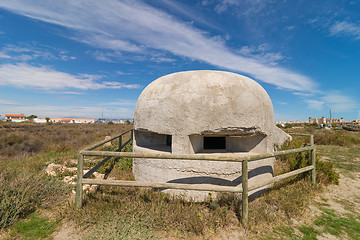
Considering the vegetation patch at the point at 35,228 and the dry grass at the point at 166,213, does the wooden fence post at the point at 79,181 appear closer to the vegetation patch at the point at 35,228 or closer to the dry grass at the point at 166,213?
the dry grass at the point at 166,213

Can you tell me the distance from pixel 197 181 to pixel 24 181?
12.5ft

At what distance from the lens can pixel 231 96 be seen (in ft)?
12.6

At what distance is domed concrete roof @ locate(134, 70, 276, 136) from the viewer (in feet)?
12.3

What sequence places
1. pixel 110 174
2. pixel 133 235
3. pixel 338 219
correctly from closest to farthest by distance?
1. pixel 133 235
2. pixel 338 219
3. pixel 110 174

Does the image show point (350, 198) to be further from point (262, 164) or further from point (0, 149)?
point (0, 149)

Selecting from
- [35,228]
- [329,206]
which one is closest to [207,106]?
[329,206]

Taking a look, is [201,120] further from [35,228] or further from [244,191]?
[35,228]

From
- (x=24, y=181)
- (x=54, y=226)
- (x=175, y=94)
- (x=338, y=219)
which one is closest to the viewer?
(x=54, y=226)

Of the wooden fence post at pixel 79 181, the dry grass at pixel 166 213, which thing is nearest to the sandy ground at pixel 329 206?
the dry grass at pixel 166 213

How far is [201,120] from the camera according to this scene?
3723 millimetres

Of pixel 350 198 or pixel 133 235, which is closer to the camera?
pixel 133 235

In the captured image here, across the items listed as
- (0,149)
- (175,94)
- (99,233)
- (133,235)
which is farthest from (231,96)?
(0,149)


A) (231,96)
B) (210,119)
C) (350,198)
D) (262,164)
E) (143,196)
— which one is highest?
(231,96)

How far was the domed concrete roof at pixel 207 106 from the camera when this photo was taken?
12.3 feet
